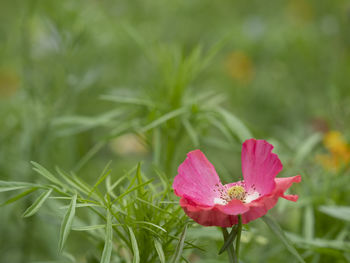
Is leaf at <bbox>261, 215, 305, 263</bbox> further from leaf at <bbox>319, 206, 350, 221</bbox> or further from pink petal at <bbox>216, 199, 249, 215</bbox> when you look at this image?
leaf at <bbox>319, 206, 350, 221</bbox>

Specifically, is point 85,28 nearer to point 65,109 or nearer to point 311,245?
point 65,109

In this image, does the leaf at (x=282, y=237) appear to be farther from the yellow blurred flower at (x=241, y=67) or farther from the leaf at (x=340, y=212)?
the yellow blurred flower at (x=241, y=67)

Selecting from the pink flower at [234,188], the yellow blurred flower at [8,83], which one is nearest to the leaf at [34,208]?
the pink flower at [234,188]

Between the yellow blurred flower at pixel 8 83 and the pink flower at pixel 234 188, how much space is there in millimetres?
1378

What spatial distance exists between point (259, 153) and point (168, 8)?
4.57ft

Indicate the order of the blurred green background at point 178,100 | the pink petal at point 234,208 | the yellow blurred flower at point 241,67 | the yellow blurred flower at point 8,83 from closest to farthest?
the pink petal at point 234,208, the blurred green background at point 178,100, the yellow blurred flower at point 8,83, the yellow blurred flower at point 241,67

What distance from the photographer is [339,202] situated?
774 millimetres

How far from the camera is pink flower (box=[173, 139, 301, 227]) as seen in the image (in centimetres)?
40

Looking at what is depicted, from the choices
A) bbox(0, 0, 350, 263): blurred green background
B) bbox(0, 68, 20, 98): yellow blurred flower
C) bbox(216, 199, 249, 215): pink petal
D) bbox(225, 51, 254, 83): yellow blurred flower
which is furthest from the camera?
bbox(225, 51, 254, 83): yellow blurred flower

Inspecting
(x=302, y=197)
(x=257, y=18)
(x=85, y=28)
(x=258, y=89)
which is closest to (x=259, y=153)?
(x=302, y=197)

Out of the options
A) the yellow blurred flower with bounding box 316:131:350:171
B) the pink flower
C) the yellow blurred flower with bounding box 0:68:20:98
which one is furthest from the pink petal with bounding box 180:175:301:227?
the yellow blurred flower with bounding box 0:68:20:98

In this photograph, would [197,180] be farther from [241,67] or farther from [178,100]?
[241,67]

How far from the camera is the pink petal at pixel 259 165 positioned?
44 centimetres

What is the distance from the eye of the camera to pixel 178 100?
2.49 ft
